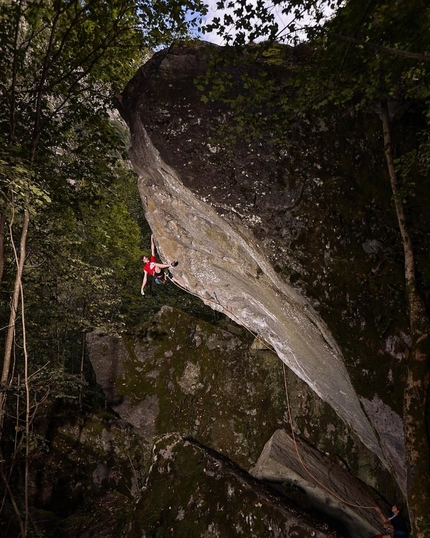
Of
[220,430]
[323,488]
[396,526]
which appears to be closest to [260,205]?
[323,488]

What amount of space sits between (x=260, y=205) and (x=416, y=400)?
12.1ft

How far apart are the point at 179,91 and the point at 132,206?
14801 millimetres

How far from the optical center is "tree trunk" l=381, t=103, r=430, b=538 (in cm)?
381

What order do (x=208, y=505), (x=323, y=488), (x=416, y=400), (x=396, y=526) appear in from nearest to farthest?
(x=416, y=400) < (x=208, y=505) < (x=396, y=526) < (x=323, y=488)

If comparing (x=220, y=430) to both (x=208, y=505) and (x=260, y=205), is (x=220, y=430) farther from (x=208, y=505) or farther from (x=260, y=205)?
(x=260, y=205)

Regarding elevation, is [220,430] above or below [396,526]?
above

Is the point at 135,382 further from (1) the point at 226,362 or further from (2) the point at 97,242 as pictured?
(2) the point at 97,242

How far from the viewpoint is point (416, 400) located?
4.10m

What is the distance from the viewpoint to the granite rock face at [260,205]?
5.14 meters

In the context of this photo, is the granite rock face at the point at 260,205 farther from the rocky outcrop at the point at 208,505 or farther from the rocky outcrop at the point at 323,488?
the rocky outcrop at the point at 208,505

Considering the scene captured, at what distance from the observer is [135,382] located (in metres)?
10.1

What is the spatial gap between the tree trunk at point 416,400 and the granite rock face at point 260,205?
757mm

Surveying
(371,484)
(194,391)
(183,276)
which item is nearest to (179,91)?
(183,276)

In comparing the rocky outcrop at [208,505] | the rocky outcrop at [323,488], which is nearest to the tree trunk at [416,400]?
the rocky outcrop at [208,505]
